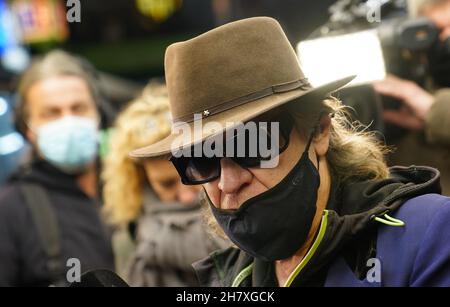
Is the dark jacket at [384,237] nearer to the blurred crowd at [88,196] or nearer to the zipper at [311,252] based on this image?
the zipper at [311,252]

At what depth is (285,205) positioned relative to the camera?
1798 millimetres

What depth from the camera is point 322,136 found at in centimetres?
194

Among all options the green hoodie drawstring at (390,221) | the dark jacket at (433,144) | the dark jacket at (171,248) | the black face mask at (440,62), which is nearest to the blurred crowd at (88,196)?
the dark jacket at (171,248)

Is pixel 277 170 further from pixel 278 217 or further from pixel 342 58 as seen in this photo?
pixel 342 58

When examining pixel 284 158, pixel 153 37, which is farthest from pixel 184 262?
pixel 153 37

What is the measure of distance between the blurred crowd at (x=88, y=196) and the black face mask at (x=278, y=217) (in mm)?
974

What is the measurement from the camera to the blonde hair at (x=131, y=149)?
3.36 m

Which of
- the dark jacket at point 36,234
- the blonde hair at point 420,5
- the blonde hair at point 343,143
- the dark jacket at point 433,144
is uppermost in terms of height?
the blonde hair at point 420,5

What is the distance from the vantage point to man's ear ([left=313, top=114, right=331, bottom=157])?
1.92 meters

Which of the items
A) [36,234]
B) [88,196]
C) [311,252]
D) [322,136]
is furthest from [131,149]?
[311,252]

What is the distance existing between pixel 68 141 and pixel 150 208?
0.59m

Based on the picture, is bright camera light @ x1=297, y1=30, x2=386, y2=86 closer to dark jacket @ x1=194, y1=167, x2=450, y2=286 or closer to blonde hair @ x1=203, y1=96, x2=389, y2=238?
blonde hair @ x1=203, y1=96, x2=389, y2=238

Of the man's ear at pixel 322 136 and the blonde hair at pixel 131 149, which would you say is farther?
the blonde hair at pixel 131 149

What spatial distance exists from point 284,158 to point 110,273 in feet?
1.74
